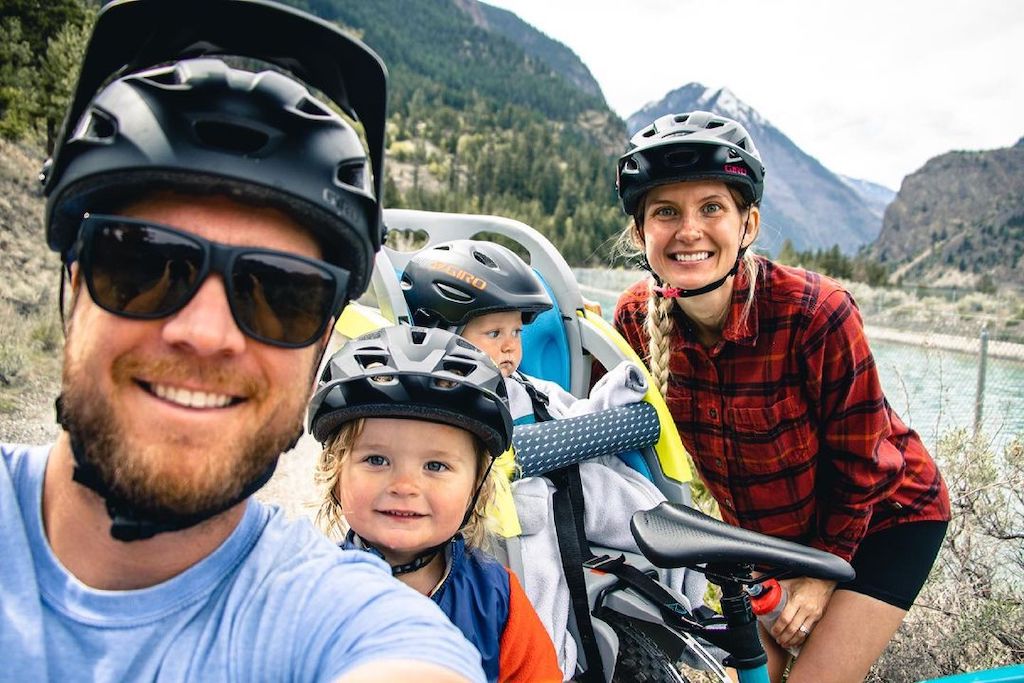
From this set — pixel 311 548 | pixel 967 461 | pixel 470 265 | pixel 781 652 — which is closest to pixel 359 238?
pixel 311 548

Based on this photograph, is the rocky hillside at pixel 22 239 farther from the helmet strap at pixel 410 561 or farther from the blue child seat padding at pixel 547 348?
the helmet strap at pixel 410 561

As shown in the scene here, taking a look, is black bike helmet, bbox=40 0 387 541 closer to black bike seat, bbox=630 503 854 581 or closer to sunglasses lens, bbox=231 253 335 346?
sunglasses lens, bbox=231 253 335 346

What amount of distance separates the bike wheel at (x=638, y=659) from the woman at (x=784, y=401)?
836 millimetres

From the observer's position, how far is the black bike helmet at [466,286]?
9.27 feet

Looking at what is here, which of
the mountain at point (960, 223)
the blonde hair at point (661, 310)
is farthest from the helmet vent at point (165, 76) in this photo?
the mountain at point (960, 223)

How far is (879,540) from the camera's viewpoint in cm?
267

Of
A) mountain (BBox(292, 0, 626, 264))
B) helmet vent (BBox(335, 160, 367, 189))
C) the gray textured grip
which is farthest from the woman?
mountain (BBox(292, 0, 626, 264))

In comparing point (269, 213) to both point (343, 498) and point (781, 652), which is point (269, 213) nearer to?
point (343, 498)

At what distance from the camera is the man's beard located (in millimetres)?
981

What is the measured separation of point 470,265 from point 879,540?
2.01 metres

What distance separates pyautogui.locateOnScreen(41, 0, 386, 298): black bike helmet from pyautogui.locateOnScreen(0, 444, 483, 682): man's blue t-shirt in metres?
0.49

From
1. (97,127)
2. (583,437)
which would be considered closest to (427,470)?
(583,437)

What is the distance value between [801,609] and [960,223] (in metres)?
144

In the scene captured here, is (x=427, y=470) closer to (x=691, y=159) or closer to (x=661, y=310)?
(x=661, y=310)
